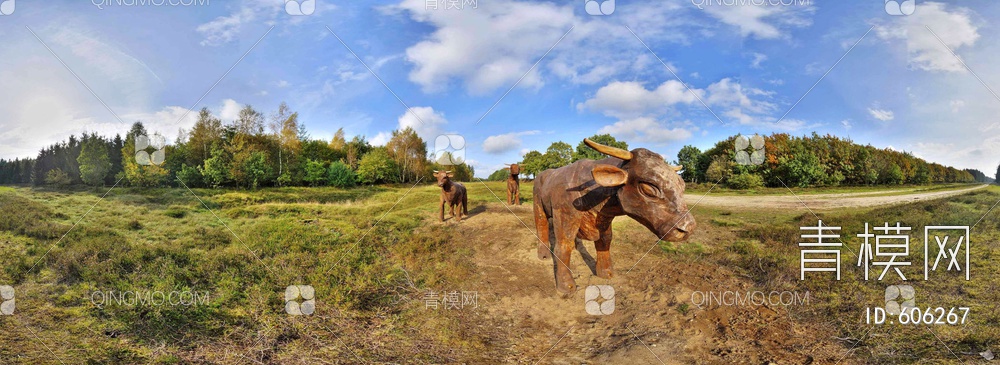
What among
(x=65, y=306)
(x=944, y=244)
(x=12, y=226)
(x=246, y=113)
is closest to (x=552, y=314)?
(x=65, y=306)

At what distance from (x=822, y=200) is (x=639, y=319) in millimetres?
9735

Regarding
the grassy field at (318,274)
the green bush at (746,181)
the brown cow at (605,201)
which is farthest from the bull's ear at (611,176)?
the green bush at (746,181)

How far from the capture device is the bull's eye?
5372mm

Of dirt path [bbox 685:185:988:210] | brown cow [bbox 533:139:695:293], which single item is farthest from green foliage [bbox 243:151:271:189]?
dirt path [bbox 685:185:988:210]

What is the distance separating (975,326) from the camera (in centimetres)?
548

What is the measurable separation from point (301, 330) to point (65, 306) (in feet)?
13.3

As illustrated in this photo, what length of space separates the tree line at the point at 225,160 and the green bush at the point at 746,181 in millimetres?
10481

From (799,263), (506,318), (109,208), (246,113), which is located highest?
(246,113)

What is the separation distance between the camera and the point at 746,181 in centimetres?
1323

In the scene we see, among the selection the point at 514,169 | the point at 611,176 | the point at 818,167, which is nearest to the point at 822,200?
the point at 818,167

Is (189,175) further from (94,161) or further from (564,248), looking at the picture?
(564,248)

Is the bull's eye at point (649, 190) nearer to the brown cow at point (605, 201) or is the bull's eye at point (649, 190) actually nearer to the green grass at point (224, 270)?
the brown cow at point (605, 201)

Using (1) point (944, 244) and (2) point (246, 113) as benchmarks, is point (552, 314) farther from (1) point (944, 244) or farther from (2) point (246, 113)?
(2) point (246, 113)

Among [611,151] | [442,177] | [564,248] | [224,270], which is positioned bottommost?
[224,270]
